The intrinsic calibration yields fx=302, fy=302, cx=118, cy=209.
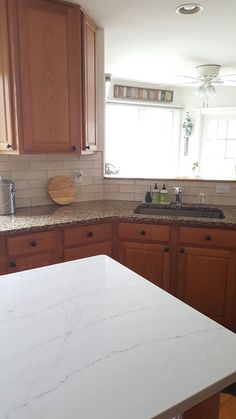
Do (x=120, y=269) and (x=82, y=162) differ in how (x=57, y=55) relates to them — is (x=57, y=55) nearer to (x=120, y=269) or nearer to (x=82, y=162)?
(x=82, y=162)

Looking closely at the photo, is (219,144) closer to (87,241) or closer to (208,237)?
(208,237)

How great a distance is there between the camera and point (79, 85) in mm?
2211

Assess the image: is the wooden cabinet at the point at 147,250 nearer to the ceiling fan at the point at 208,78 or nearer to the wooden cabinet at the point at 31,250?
the wooden cabinet at the point at 31,250

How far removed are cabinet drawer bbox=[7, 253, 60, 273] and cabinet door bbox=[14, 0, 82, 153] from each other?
735 mm

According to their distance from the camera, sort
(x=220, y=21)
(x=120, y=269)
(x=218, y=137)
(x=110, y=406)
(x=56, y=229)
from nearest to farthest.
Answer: (x=110, y=406) < (x=120, y=269) < (x=56, y=229) < (x=220, y=21) < (x=218, y=137)

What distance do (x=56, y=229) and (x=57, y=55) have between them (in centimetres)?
120

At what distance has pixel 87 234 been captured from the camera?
2137 millimetres

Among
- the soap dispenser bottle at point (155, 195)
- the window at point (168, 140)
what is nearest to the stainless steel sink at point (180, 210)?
the soap dispenser bottle at point (155, 195)

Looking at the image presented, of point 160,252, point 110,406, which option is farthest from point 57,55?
point 110,406

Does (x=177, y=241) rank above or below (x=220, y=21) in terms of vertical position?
below

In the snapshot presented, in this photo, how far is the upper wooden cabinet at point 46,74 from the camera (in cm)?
195

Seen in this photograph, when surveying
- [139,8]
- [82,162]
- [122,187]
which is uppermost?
[139,8]

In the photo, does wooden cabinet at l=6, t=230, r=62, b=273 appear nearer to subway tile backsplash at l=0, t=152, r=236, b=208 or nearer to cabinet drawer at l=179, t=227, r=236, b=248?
subway tile backsplash at l=0, t=152, r=236, b=208

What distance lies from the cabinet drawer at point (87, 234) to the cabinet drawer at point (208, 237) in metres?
0.54
